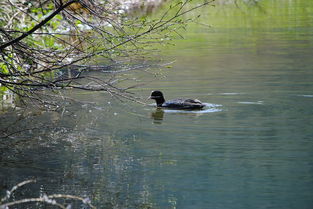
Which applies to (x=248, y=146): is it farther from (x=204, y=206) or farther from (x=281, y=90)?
(x=281, y=90)

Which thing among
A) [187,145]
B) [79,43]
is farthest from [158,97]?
[79,43]

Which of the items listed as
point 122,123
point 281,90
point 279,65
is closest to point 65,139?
point 122,123

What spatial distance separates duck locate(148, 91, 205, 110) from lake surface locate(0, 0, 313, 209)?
5.4 inches

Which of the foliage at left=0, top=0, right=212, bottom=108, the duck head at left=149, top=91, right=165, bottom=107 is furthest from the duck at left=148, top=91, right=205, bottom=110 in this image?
the foliage at left=0, top=0, right=212, bottom=108

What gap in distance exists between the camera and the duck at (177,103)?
13.2 metres

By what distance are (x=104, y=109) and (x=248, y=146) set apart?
4.08 meters

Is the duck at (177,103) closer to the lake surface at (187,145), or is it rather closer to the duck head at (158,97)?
the duck head at (158,97)

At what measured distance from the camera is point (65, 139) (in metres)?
11.1

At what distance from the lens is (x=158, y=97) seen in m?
14.3

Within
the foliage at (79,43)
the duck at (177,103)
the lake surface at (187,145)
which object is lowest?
the lake surface at (187,145)

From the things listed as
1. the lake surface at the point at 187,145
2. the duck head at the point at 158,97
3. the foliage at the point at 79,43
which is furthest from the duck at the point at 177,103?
the foliage at the point at 79,43

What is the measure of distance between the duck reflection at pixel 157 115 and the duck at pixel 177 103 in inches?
8.0

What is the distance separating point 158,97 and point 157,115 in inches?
41.9

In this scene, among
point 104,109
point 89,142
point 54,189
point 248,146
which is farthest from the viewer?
point 104,109
